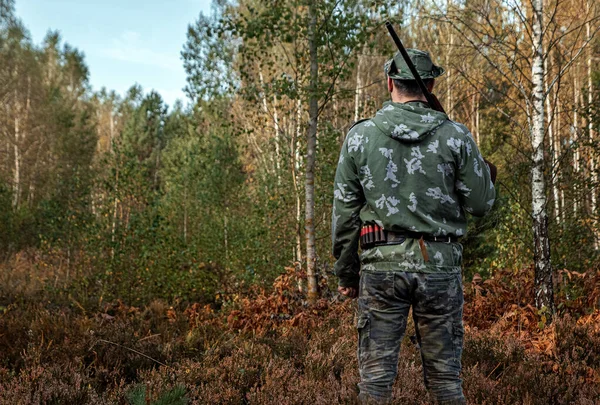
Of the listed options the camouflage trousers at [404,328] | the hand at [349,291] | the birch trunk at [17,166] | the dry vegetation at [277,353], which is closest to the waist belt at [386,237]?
the camouflage trousers at [404,328]

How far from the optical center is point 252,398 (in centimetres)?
386

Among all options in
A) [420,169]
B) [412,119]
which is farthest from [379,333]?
[412,119]

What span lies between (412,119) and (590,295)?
516cm

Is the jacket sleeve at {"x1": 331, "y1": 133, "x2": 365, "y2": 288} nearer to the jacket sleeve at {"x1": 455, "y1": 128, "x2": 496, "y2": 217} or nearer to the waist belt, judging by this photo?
the waist belt

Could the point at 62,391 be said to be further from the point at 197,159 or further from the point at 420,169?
the point at 197,159

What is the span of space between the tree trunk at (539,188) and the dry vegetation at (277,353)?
13.6 inches

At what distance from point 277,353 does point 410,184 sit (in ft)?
10.2

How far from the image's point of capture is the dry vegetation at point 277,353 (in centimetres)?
395

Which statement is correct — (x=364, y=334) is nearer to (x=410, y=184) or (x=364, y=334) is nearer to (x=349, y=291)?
(x=349, y=291)

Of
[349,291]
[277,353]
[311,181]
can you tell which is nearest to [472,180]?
[349,291]

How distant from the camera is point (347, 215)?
299 centimetres

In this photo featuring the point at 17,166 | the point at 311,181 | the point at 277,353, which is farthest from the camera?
the point at 17,166

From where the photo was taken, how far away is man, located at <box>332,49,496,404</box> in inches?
109

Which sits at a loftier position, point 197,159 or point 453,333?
point 197,159
